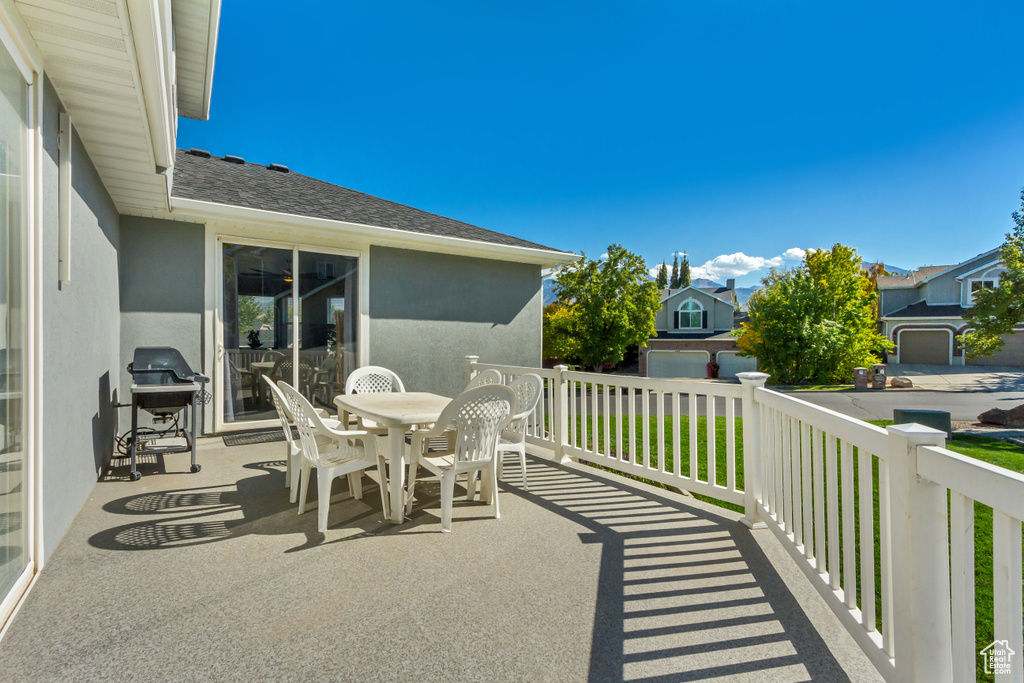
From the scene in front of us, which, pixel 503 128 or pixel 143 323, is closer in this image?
pixel 143 323

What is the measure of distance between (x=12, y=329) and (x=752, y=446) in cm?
378

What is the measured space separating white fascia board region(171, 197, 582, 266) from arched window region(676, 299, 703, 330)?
2441cm

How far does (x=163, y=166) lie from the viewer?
3.75m

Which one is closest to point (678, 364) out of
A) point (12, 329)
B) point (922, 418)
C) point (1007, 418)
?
point (1007, 418)

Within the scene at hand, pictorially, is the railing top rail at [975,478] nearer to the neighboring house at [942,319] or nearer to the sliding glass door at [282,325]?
the sliding glass door at [282,325]

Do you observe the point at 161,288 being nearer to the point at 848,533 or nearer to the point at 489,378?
the point at 489,378

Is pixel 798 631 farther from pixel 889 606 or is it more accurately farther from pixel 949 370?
pixel 949 370

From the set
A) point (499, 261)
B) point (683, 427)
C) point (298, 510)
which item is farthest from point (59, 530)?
point (683, 427)

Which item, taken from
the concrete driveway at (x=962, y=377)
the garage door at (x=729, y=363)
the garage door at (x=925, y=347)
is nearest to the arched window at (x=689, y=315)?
the garage door at (x=729, y=363)

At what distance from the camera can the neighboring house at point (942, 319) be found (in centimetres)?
2250

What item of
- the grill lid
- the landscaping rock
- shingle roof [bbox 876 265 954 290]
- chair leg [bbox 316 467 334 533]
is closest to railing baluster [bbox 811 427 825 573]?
chair leg [bbox 316 467 334 533]

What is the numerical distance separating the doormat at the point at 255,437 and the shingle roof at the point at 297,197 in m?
2.56

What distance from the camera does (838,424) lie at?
1.88m

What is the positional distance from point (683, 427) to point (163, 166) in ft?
22.8
